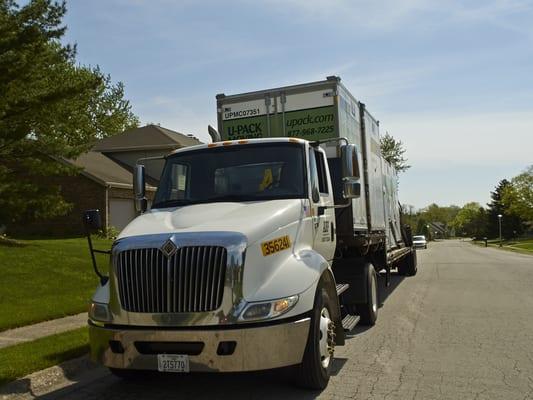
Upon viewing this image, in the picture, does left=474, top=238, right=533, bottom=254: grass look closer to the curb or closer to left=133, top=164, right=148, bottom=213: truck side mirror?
left=133, top=164, right=148, bottom=213: truck side mirror

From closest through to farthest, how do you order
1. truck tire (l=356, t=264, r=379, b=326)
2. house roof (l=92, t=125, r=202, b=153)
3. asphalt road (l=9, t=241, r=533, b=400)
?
1. asphalt road (l=9, t=241, r=533, b=400)
2. truck tire (l=356, t=264, r=379, b=326)
3. house roof (l=92, t=125, r=202, b=153)

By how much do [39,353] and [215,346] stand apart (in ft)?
10.1

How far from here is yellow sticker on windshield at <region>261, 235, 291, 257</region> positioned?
204 inches

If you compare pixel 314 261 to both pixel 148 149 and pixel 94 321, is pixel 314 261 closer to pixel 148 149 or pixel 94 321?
pixel 94 321

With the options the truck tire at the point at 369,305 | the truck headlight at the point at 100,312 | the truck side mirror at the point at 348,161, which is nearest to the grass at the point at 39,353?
the truck headlight at the point at 100,312

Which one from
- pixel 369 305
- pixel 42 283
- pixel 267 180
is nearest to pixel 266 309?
pixel 267 180

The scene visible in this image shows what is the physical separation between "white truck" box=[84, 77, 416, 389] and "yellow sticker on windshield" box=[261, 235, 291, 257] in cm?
2

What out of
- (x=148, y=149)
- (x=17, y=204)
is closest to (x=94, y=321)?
(x=17, y=204)

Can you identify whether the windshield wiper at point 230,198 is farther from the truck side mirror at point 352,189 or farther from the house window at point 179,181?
the truck side mirror at point 352,189

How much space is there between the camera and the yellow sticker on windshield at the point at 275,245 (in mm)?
5183

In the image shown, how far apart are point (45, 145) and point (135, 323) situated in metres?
14.8

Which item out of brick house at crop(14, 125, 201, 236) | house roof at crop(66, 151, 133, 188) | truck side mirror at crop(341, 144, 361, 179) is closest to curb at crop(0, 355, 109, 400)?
truck side mirror at crop(341, 144, 361, 179)

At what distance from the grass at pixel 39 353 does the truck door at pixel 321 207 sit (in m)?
3.23

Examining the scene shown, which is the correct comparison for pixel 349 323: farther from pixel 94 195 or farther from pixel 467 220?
pixel 467 220
